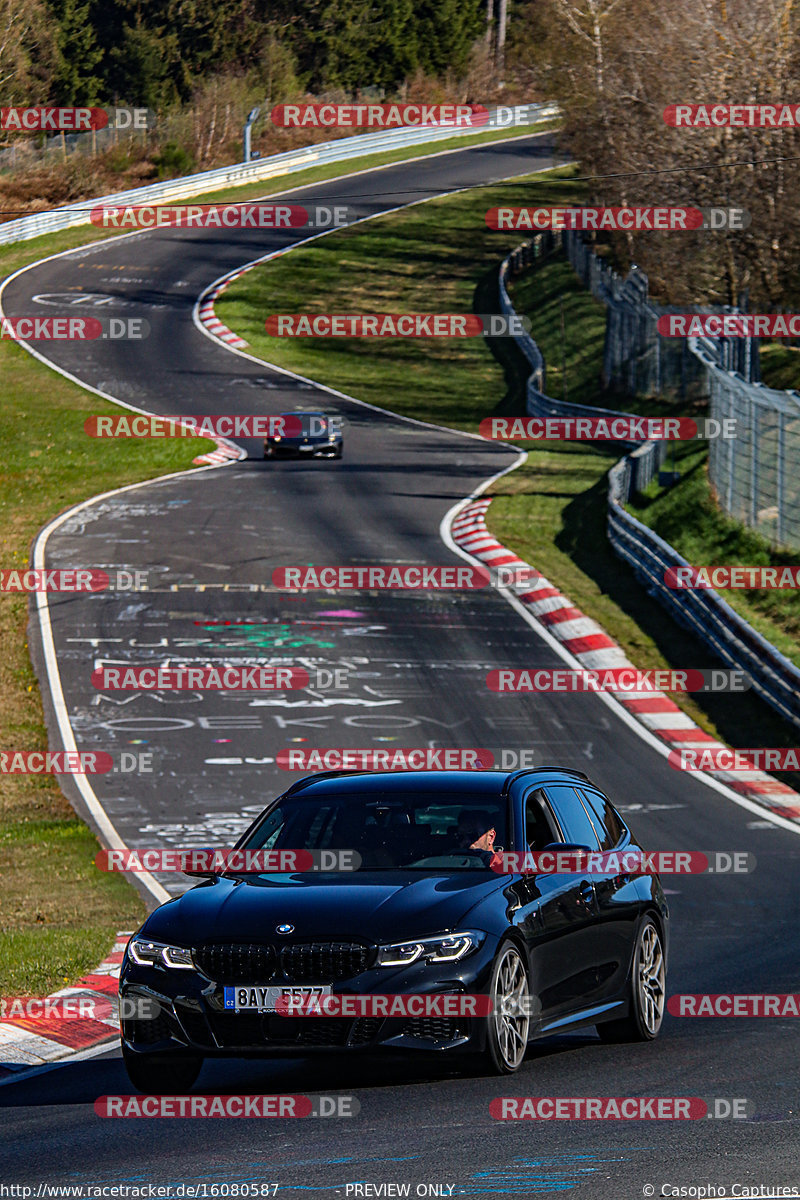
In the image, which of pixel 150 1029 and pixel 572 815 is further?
pixel 572 815

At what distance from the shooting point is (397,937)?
25.0ft

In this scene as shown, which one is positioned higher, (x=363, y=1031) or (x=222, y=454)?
(x=363, y=1031)

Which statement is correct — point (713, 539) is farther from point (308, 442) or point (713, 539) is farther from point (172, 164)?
point (172, 164)

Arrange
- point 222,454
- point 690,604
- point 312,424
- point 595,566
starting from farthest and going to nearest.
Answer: point 222,454, point 312,424, point 595,566, point 690,604

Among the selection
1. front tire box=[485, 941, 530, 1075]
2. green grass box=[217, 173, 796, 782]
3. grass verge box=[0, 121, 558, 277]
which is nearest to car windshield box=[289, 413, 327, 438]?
green grass box=[217, 173, 796, 782]

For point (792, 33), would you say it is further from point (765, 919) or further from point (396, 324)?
point (765, 919)

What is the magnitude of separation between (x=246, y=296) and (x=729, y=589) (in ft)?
127

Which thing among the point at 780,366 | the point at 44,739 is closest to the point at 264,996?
the point at 44,739

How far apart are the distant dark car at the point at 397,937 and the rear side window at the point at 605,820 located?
0.21m

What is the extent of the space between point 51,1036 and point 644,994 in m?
3.35

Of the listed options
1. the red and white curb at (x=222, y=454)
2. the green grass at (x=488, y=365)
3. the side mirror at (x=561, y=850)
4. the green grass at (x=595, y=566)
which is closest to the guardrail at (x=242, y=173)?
the green grass at (x=488, y=365)

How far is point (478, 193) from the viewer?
78.6 m

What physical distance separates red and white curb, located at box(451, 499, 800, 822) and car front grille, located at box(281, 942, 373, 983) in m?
10.7

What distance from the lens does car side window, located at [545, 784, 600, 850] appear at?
30.4ft
